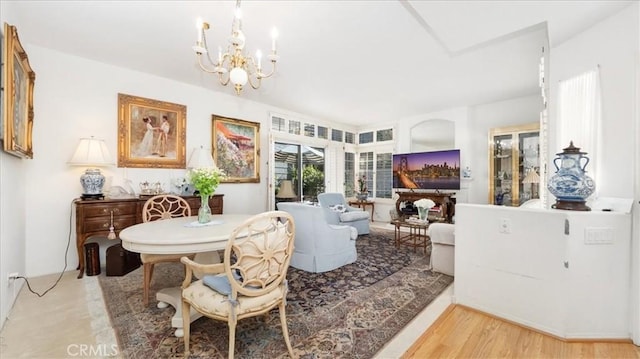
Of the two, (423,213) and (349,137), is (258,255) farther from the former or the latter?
(349,137)

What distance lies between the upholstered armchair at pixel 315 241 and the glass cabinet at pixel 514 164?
392cm

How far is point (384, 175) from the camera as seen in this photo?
23.7ft

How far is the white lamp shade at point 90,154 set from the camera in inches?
125

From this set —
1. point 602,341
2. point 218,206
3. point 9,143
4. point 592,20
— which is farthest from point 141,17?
point 602,341

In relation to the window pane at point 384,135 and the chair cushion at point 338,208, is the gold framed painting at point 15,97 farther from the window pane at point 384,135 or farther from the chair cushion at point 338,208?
the window pane at point 384,135

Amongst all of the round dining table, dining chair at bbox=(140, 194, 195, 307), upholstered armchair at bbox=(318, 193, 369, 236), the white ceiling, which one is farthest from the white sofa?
dining chair at bbox=(140, 194, 195, 307)

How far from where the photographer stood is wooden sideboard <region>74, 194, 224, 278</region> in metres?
3.05

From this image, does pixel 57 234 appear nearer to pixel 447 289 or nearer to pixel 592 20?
pixel 447 289

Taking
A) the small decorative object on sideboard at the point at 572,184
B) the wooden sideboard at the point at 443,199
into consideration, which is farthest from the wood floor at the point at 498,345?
the wooden sideboard at the point at 443,199

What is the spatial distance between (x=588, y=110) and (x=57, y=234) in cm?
579

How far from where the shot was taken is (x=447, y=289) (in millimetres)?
2797

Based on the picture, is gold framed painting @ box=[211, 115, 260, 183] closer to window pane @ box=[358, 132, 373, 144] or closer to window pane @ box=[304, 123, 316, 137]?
window pane @ box=[304, 123, 316, 137]

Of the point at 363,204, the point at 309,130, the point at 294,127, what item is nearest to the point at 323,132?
the point at 309,130

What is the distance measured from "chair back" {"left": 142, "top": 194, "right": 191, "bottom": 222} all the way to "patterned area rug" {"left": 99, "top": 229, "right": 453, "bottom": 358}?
71cm
